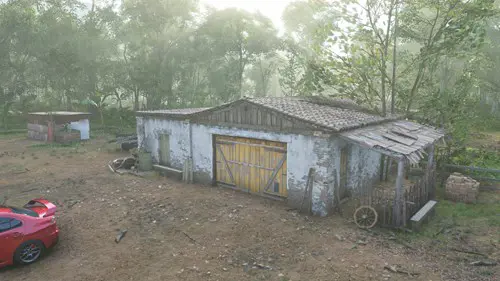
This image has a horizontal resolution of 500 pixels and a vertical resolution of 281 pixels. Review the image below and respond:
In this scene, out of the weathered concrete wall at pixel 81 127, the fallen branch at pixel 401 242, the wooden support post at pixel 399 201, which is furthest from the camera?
the weathered concrete wall at pixel 81 127

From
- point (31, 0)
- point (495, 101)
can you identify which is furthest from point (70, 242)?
point (495, 101)

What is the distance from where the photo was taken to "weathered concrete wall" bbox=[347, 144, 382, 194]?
1204cm

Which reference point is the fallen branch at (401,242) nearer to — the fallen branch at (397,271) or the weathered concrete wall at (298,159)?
the fallen branch at (397,271)

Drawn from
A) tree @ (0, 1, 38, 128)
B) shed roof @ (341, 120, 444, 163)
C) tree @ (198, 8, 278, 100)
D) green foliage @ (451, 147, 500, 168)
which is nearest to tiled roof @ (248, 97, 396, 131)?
shed roof @ (341, 120, 444, 163)

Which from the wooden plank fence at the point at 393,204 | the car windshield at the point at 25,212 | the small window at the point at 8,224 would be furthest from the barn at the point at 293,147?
the small window at the point at 8,224

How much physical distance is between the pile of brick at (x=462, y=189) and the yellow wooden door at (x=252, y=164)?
20.9 ft

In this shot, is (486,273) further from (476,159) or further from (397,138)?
(476,159)

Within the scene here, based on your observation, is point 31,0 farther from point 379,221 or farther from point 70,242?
point 379,221

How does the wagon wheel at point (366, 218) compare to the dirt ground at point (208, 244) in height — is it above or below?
above

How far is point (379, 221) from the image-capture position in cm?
994

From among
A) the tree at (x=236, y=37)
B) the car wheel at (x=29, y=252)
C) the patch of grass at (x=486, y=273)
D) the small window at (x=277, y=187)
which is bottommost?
the patch of grass at (x=486, y=273)

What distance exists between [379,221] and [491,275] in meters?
3.02

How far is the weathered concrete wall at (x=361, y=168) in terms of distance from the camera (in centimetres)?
1204

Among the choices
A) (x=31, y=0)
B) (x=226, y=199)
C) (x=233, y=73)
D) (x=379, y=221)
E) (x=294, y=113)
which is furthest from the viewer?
(x=233, y=73)
